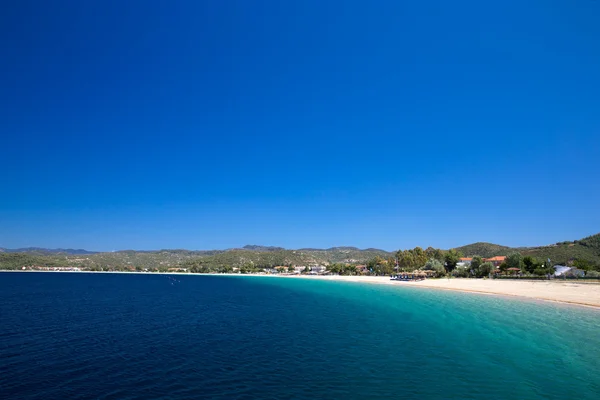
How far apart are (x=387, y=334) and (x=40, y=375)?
18.5m

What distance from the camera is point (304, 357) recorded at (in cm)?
1647

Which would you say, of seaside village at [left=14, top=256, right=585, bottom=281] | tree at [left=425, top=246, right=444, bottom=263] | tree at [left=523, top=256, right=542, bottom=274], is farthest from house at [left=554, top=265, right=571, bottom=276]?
tree at [left=425, top=246, right=444, bottom=263]

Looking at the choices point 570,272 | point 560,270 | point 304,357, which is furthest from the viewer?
point 560,270

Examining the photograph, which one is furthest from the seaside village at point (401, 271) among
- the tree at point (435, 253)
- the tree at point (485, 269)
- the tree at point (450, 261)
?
the tree at point (435, 253)

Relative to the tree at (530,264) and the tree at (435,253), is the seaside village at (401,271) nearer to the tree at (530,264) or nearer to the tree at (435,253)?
the tree at (530,264)

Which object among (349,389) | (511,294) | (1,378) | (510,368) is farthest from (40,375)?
(511,294)

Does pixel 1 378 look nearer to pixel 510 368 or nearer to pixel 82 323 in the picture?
pixel 82 323

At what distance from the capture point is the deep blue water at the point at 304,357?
12133 mm

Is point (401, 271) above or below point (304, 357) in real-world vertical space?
above

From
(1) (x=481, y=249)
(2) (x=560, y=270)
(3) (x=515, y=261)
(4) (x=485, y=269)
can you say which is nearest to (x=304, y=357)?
(2) (x=560, y=270)

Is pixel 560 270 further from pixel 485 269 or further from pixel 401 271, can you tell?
pixel 401 271

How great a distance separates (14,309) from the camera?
34.5m

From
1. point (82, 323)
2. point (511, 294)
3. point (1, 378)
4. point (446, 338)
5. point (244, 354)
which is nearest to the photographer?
point (1, 378)

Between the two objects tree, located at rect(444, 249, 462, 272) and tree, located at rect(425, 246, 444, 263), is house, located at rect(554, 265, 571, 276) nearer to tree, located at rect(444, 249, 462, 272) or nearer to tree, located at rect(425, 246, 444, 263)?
tree, located at rect(444, 249, 462, 272)
